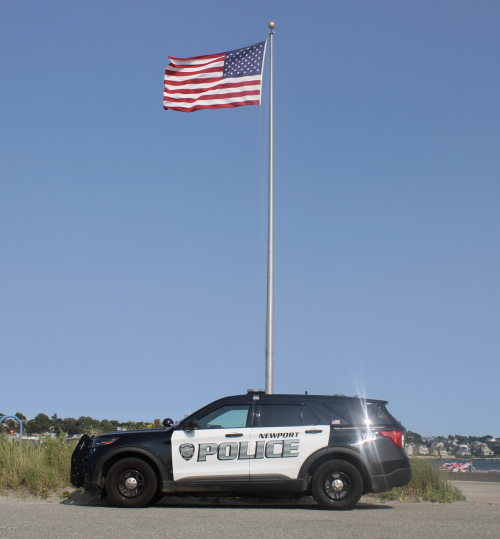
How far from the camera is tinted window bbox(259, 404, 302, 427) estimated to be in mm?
9820

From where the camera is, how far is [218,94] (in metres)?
15.6

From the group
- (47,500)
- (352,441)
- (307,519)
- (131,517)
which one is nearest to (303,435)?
(352,441)

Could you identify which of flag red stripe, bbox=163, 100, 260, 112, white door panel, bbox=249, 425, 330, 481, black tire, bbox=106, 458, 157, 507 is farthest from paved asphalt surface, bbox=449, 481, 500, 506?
flag red stripe, bbox=163, 100, 260, 112

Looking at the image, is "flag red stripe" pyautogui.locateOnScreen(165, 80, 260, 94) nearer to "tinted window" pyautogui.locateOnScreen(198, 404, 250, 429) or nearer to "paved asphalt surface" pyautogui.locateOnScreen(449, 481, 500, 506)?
"tinted window" pyautogui.locateOnScreen(198, 404, 250, 429)

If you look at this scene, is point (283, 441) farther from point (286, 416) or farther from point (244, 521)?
point (244, 521)

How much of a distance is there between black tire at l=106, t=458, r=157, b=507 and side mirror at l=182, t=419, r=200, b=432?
80 cm

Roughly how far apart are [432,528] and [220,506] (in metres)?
3.75

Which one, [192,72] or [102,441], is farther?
[192,72]

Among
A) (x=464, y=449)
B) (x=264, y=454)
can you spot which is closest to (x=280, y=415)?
(x=264, y=454)

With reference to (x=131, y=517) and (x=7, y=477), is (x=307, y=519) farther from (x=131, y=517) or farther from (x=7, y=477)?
(x=7, y=477)

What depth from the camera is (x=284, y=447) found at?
966 cm

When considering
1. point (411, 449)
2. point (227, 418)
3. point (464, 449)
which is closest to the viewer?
point (227, 418)

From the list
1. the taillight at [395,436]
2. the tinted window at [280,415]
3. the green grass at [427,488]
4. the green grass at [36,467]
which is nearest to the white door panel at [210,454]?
the tinted window at [280,415]

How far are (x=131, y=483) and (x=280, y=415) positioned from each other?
2.56 meters
